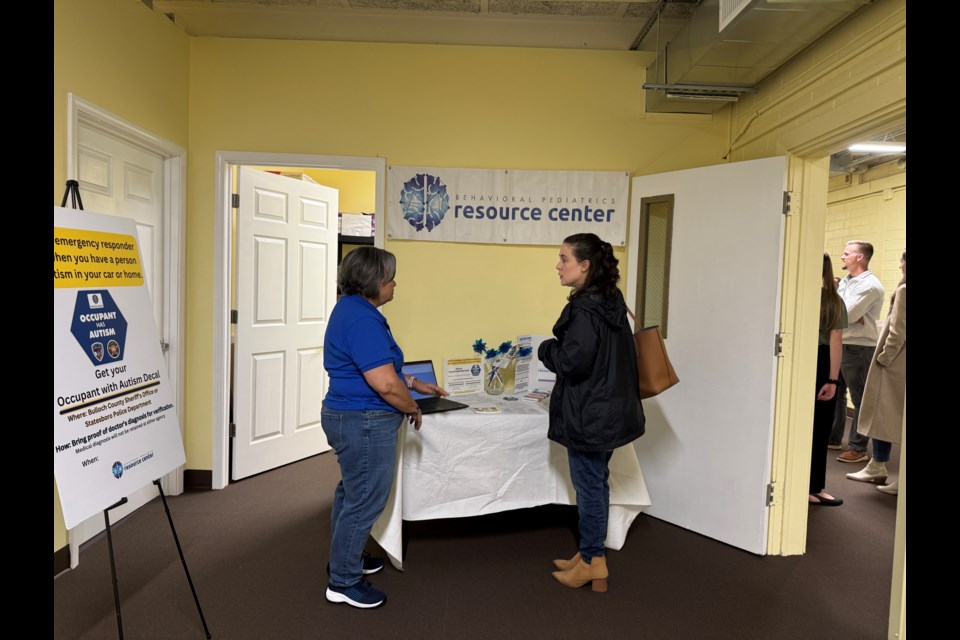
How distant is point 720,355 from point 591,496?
1.15 metres

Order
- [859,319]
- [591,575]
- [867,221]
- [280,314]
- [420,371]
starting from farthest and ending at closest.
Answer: [867,221]
[859,319]
[280,314]
[420,371]
[591,575]

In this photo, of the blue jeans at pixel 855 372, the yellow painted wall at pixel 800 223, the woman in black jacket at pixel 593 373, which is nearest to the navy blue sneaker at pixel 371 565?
the woman in black jacket at pixel 593 373

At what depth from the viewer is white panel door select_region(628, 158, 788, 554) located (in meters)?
2.82

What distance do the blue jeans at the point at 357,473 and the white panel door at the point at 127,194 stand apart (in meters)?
1.17

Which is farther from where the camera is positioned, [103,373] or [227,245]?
[227,245]

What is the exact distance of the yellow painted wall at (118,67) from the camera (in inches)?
94.7

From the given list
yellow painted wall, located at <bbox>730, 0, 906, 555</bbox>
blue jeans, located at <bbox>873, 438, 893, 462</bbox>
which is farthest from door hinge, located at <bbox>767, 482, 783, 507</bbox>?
blue jeans, located at <bbox>873, 438, 893, 462</bbox>

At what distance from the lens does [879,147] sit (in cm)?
508

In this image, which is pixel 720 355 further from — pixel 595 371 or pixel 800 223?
pixel 595 371

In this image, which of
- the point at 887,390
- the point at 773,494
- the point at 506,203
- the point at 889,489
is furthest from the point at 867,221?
the point at 506,203

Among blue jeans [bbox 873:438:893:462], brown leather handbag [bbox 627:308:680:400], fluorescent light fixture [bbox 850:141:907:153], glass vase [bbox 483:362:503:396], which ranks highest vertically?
fluorescent light fixture [bbox 850:141:907:153]

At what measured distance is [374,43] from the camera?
3502 mm

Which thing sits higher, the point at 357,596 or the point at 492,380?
the point at 492,380

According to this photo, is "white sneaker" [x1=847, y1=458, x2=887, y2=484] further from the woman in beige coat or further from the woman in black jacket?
the woman in black jacket
